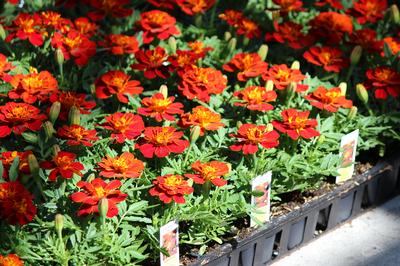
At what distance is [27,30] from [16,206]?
0.93 m

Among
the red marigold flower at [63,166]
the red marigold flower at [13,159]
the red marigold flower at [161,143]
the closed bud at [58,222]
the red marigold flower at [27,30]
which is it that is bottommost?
the closed bud at [58,222]

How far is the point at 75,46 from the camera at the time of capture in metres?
2.60

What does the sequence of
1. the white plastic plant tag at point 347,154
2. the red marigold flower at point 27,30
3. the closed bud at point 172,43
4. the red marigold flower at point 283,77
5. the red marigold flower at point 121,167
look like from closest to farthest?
the red marigold flower at point 121,167
the white plastic plant tag at point 347,154
the red marigold flower at point 283,77
the red marigold flower at point 27,30
the closed bud at point 172,43

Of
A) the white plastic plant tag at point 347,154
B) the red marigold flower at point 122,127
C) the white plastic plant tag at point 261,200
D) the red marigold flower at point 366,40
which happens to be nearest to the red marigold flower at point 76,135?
the red marigold flower at point 122,127

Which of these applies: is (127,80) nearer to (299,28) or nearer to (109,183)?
(109,183)

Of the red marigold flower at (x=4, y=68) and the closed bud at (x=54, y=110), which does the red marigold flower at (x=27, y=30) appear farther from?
the closed bud at (x=54, y=110)

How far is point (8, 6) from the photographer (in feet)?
9.96

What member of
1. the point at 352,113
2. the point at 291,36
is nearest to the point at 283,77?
the point at 352,113

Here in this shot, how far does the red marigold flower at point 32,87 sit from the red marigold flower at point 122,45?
31cm

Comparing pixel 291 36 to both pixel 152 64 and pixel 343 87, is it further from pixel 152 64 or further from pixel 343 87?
pixel 152 64

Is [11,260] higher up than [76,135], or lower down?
lower down

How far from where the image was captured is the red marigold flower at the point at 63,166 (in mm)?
1980

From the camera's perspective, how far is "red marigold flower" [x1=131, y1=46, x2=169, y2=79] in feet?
8.29

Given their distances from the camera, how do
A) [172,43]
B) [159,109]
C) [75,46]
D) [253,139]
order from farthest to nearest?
[172,43], [75,46], [159,109], [253,139]
